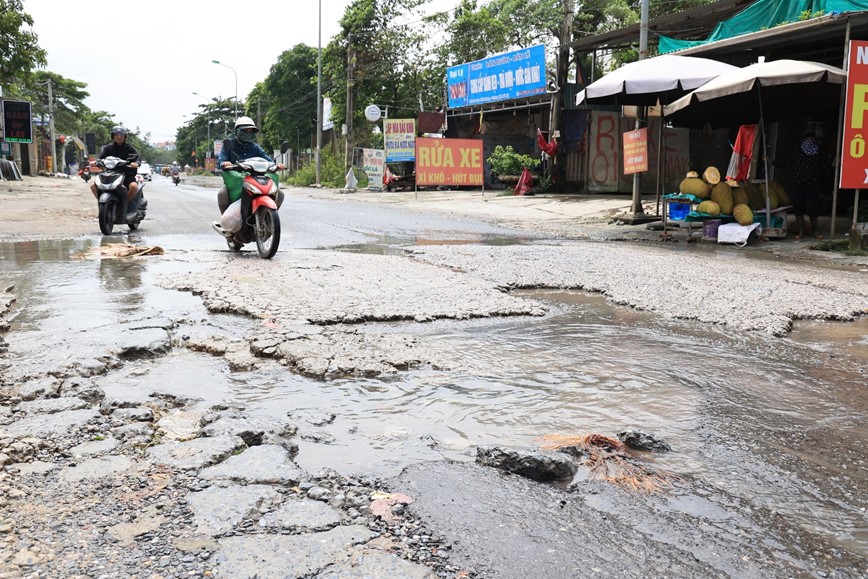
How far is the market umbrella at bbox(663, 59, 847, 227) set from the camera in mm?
8477

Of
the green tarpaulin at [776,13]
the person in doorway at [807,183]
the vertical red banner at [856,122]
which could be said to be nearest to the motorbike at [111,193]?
the vertical red banner at [856,122]

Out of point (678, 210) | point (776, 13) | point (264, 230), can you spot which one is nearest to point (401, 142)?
point (776, 13)

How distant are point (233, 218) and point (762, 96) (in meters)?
7.86

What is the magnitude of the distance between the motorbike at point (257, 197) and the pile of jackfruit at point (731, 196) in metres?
6.13

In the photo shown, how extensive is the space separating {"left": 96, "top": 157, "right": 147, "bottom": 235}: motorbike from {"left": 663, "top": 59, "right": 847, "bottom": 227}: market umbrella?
7.71m

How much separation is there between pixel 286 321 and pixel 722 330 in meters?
2.68

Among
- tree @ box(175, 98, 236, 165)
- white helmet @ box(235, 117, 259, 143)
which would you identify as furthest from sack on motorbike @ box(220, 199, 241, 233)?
tree @ box(175, 98, 236, 165)

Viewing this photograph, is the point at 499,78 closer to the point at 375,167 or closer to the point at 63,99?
the point at 375,167

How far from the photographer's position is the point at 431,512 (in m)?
2.00

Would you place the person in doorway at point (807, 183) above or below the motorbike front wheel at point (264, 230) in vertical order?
above

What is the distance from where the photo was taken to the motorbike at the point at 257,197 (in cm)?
723

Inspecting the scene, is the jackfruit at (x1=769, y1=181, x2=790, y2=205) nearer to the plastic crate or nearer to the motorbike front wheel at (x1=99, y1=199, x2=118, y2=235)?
the plastic crate

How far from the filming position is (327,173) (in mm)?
36469

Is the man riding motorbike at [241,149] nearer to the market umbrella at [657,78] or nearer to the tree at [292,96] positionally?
the market umbrella at [657,78]
